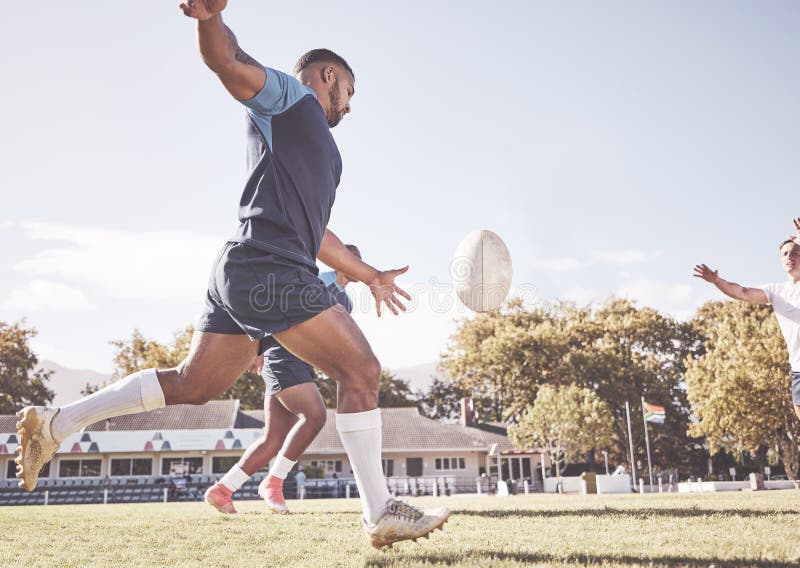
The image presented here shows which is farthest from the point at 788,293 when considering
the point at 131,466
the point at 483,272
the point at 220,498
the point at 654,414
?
the point at 131,466

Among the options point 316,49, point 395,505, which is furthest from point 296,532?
point 316,49

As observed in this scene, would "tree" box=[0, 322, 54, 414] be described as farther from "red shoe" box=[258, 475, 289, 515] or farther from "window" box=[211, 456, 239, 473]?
"red shoe" box=[258, 475, 289, 515]

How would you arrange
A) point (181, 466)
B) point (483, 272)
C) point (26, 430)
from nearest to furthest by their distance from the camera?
point (26, 430)
point (483, 272)
point (181, 466)

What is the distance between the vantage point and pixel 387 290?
4422 millimetres

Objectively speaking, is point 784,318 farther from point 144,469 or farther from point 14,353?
point 14,353

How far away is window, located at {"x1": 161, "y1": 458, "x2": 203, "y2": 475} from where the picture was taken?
1816 inches

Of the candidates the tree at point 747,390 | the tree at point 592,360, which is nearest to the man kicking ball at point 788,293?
the tree at point 747,390

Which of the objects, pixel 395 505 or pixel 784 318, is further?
pixel 784 318

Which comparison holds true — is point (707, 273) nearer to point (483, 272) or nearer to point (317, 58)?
point (483, 272)

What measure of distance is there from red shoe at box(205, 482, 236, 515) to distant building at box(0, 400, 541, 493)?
1221 inches

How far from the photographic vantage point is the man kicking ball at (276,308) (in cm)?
331

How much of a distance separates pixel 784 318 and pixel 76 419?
6771 mm

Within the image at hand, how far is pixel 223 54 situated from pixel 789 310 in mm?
6405

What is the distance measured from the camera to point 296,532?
180 inches
